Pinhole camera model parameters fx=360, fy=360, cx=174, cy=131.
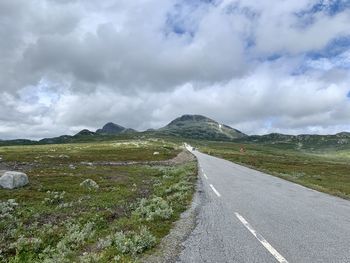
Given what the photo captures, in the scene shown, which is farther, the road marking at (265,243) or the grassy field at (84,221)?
the grassy field at (84,221)

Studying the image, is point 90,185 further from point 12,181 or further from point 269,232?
A: point 269,232

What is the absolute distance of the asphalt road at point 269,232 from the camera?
998 cm

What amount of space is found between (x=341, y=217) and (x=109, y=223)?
1065 centimetres

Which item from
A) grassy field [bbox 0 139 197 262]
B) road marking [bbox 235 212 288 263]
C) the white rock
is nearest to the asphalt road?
road marking [bbox 235 212 288 263]

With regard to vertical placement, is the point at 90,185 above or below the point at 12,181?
below

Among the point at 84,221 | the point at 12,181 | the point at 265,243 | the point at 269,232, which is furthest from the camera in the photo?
the point at 12,181

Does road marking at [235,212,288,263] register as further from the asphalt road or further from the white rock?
the white rock

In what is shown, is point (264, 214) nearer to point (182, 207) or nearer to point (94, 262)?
point (182, 207)

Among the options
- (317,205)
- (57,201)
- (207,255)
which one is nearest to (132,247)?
(207,255)

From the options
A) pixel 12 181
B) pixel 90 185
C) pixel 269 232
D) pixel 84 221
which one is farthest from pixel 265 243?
pixel 12 181

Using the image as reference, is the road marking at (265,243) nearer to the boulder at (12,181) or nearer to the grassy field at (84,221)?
the grassy field at (84,221)

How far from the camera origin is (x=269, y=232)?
41.5 feet

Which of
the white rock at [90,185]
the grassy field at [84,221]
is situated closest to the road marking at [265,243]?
the grassy field at [84,221]

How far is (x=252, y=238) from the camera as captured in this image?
466 inches
